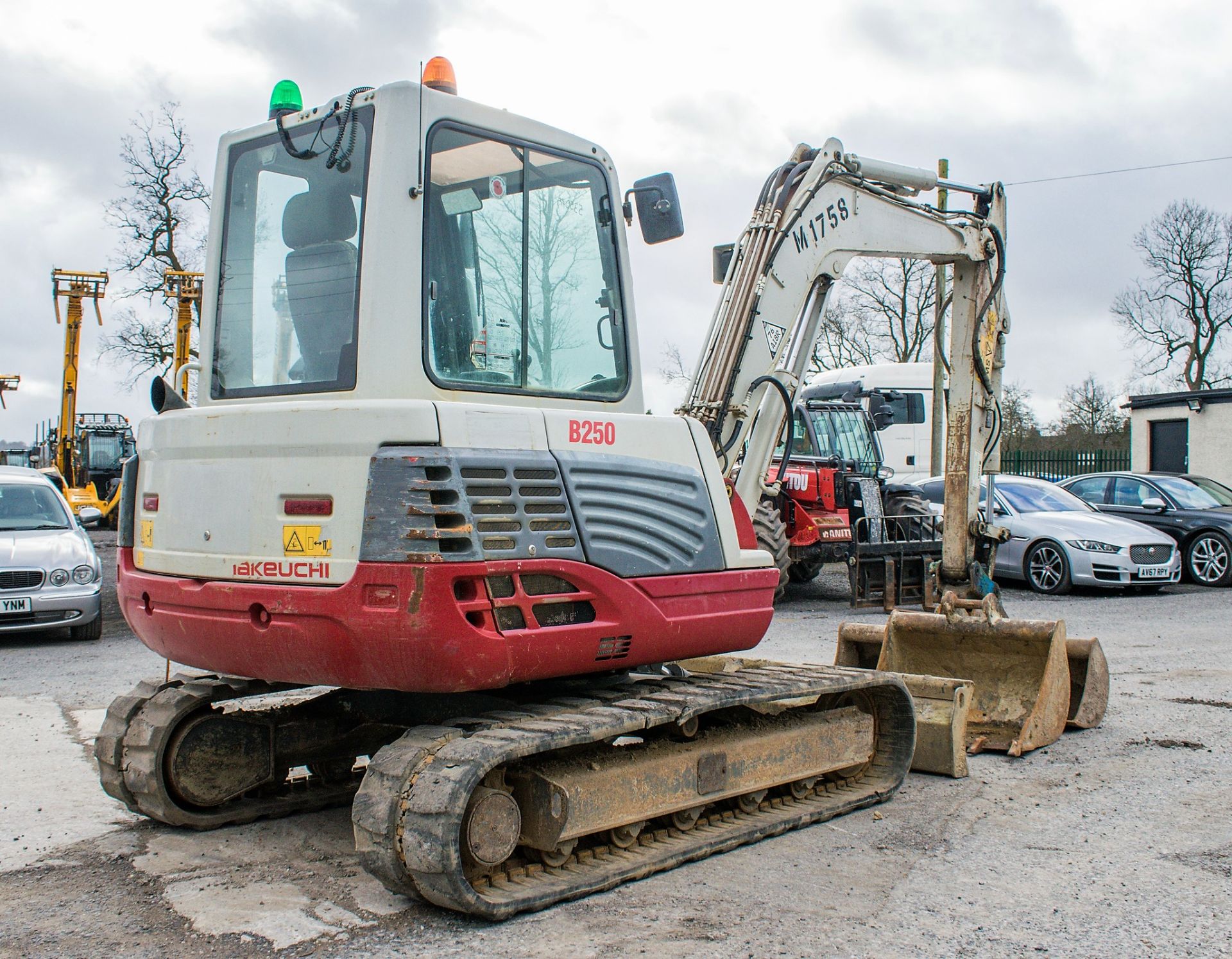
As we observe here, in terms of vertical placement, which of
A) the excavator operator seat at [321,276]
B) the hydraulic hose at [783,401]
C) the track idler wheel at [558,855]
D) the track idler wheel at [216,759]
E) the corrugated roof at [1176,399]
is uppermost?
the corrugated roof at [1176,399]

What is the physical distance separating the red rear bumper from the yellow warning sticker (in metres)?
0.13

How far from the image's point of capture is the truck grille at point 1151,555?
14195mm

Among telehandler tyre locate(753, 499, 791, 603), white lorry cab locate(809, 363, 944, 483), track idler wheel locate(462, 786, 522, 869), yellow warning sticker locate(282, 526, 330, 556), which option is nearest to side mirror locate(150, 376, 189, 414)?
yellow warning sticker locate(282, 526, 330, 556)

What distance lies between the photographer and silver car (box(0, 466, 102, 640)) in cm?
1062

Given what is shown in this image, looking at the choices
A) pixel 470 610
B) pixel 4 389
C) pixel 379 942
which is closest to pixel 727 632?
pixel 470 610

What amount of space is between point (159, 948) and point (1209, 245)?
4716 centimetres

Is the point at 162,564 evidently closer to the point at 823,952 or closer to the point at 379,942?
the point at 379,942

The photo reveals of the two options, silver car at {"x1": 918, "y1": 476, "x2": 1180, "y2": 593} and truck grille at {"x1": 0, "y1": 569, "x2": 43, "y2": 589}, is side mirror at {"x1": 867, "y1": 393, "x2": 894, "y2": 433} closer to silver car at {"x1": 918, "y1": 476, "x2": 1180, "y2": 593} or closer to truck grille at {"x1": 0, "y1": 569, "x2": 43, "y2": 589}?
silver car at {"x1": 918, "y1": 476, "x2": 1180, "y2": 593}

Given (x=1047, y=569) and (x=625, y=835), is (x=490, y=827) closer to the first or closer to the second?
(x=625, y=835)

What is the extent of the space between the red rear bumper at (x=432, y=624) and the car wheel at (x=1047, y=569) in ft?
35.1

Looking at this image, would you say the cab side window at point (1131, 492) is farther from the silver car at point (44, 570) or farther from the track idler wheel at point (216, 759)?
the track idler wheel at point (216, 759)

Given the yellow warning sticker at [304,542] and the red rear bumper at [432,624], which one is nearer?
the red rear bumper at [432,624]

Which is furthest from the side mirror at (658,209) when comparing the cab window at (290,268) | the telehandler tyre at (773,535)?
the telehandler tyre at (773,535)

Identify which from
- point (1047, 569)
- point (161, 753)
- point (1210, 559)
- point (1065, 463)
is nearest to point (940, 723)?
point (161, 753)
